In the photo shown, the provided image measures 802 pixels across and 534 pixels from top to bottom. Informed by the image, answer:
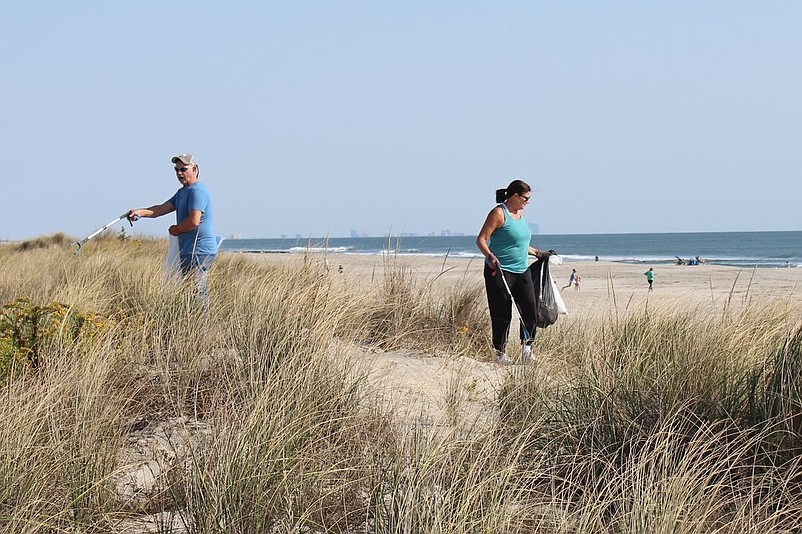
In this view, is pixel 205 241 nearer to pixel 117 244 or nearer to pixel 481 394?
pixel 481 394

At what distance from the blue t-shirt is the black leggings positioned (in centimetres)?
239

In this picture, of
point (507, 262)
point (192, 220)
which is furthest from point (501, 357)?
point (192, 220)

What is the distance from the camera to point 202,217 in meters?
7.38

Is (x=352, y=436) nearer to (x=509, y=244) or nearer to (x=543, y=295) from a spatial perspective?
(x=509, y=244)

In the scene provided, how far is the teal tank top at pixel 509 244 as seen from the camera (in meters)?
7.07

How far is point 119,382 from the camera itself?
4566 millimetres

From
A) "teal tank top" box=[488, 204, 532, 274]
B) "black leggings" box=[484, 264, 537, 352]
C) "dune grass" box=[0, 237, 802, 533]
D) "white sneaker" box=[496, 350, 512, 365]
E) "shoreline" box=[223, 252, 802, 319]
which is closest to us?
"dune grass" box=[0, 237, 802, 533]

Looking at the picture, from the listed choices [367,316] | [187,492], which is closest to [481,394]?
[367,316]

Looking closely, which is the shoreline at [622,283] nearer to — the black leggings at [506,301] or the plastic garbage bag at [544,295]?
the plastic garbage bag at [544,295]

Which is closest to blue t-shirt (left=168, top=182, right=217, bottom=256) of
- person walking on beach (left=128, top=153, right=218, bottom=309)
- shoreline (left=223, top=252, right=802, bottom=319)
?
person walking on beach (left=128, top=153, right=218, bottom=309)

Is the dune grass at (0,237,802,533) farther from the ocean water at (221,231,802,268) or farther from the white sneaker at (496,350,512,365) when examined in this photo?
the ocean water at (221,231,802,268)

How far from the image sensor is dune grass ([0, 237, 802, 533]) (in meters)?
3.07

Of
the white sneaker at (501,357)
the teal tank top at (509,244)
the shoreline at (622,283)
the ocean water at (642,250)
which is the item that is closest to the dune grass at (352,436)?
the white sneaker at (501,357)

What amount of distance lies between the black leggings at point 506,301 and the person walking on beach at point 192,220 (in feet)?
7.80
